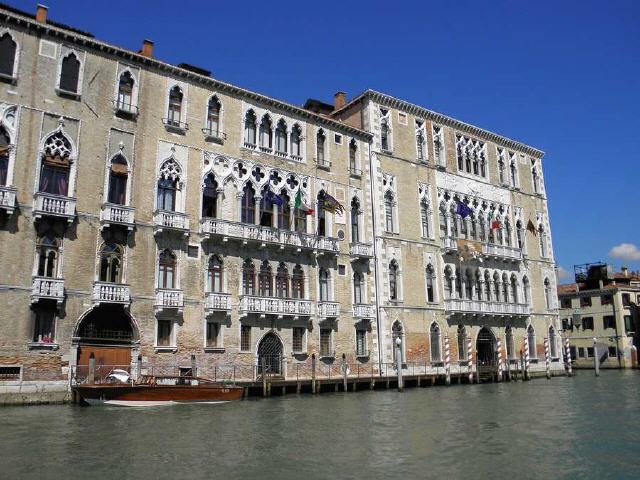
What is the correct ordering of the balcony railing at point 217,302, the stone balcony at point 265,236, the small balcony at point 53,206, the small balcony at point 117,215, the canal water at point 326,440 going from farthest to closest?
the stone balcony at point 265,236 < the balcony railing at point 217,302 < the small balcony at point 117,215 < the small balcony at point 53,206 < the canal water at point 326,440

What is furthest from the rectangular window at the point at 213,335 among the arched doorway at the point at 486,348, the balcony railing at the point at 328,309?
the arched doorway at the point at 486,348

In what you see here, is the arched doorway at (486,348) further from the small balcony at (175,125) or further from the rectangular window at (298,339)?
the small balcony at (175,125)

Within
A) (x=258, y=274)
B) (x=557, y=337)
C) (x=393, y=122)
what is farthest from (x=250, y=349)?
(x=557, y=337)

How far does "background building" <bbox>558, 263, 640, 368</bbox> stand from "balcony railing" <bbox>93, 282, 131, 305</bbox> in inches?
1730

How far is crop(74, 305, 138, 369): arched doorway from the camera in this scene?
23047 millimetres

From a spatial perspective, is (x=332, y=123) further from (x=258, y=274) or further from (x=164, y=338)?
(x=164, y=338)

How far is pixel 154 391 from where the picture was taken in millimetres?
21500

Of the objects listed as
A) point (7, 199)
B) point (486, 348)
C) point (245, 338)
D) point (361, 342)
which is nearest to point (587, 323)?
point (486, 348)

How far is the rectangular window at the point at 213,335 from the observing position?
26.3 metres

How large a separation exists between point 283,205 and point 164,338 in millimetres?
8869

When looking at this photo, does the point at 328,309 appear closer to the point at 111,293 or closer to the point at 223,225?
the point at 223,225

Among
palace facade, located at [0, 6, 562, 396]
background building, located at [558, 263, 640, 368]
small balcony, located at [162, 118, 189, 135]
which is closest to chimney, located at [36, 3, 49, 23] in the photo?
palace facade, located at [0, 6, 562, 396]

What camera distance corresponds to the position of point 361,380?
3005cm

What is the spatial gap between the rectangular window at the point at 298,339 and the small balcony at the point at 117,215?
9.34m
